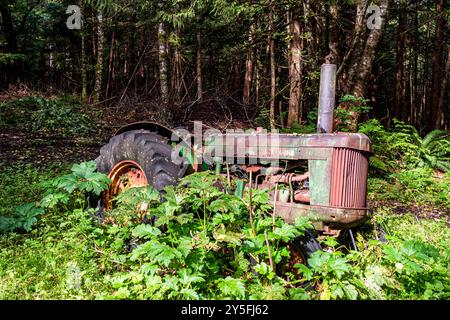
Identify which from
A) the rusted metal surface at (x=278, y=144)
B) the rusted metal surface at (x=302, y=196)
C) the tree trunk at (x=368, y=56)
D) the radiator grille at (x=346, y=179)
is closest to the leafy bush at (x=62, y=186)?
the rusted metal surface at (x=278, y=144)

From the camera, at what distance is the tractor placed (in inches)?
110

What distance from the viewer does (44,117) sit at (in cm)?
903

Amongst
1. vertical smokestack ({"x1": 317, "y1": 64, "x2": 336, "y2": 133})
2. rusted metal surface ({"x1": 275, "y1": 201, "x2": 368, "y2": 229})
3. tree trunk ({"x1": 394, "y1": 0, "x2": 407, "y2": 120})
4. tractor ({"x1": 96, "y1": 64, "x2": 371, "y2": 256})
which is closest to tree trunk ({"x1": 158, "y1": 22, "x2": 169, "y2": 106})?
tractor ({"x1": 96, "y1": 64, "x2": 371, "y2": 256})

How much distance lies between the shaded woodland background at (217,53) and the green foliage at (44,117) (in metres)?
1.36

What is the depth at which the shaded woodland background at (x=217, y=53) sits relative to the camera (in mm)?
8023


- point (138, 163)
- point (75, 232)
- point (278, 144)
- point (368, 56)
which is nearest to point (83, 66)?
point (368, 56)

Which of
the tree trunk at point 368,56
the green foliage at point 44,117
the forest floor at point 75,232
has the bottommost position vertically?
the forest floor at point 75,232

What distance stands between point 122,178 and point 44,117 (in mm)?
6398

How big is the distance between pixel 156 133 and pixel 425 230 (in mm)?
3510

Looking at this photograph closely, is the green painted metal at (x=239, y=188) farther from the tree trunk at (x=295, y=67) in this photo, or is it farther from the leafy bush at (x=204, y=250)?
the tree trunk at (x=295, y=67)

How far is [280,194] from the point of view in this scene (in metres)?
3.13

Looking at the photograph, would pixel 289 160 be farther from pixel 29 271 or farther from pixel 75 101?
pixel 75 101

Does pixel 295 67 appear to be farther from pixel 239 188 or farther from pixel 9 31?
pixel 9 31

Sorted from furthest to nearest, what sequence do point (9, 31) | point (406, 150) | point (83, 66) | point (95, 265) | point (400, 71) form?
point (400, 71) → point (9, 31) → point (83, 66) → point (406, 150) → point (95, 265)
